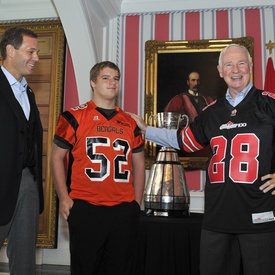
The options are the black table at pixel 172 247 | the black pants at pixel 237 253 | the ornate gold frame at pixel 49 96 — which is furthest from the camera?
the ornate gold frame at pixel 49 96

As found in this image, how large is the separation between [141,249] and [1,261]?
80.9 inches

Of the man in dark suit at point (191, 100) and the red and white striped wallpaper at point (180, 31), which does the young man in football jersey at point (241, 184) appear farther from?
the red and white striped wallpaper at point (180, 31)

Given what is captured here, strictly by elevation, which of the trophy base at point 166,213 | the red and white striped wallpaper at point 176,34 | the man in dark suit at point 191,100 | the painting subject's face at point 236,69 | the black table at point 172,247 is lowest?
the black table at point 172,247

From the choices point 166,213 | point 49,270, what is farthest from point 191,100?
point 49,270

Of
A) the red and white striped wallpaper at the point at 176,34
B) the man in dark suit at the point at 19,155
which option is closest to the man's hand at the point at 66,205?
the man in dark suit at the point at 19,155

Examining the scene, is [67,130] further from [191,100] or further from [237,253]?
[191,100]

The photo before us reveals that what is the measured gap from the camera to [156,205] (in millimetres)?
2133

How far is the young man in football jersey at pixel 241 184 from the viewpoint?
1383mm

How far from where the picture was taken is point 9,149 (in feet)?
4.75

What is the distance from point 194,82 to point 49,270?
202 centimetres

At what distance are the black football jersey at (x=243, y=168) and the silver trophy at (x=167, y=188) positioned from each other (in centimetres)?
60

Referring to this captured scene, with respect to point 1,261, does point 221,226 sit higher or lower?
higher

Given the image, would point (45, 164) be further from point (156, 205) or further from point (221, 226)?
point (221, 226)

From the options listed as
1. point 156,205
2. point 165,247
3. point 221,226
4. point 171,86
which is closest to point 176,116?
point 156,205
